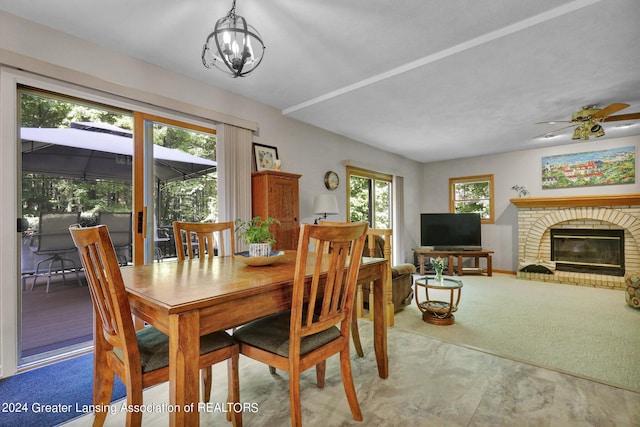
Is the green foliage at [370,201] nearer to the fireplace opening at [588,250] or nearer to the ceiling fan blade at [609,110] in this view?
the fireplace opening at [588,250]

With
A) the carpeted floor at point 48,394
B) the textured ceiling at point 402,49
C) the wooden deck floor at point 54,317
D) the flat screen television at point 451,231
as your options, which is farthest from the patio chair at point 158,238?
the flat screen television at point 451,231

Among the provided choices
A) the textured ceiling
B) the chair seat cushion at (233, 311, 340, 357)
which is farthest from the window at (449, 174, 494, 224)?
the chair seat cushion at (233, 311, 340, 357)

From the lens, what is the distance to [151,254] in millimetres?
2754

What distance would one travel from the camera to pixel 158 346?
1.35 metres

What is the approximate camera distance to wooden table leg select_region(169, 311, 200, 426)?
1.02 m

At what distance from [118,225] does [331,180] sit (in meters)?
2.82

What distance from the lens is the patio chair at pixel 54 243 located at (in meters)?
2.64

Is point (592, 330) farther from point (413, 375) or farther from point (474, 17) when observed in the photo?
point (474, 17)

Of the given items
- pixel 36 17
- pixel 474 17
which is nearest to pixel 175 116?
pixel 36 17

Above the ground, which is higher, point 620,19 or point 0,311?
point 620,19

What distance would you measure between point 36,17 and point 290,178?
7.91 feet

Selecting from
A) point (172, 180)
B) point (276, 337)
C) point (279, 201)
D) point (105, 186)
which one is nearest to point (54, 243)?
point (105, 186)

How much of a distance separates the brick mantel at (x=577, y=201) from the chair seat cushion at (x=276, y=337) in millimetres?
5572

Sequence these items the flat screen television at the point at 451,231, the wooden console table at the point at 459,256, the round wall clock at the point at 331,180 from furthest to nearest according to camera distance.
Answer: the flat screen television at the point at 451,231, the wooden console table at the point at 459,256, the round wall clock at the point at 331,180
